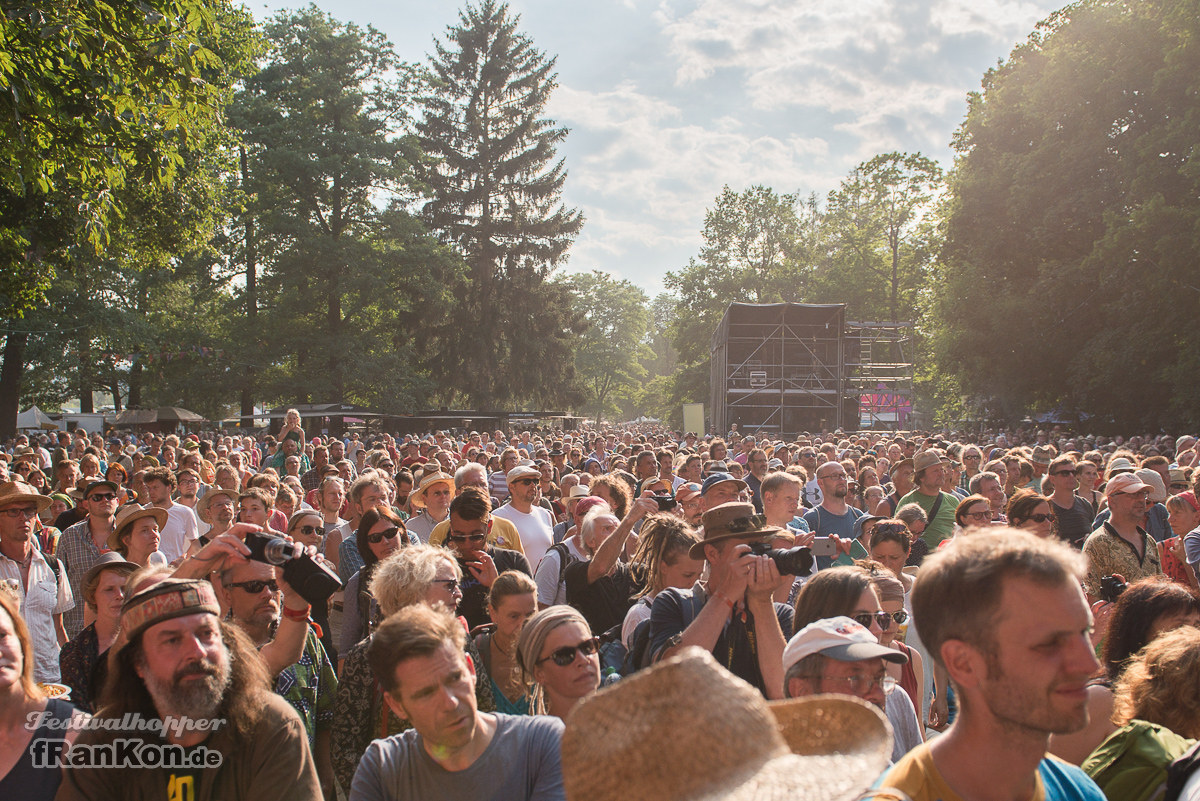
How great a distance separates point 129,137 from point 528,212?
3910cm

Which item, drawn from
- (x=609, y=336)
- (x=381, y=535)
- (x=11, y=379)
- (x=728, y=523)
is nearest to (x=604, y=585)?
(x=381, y=535)

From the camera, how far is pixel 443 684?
2.54 m

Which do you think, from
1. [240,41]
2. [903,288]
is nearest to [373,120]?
[240,41]

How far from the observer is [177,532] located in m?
7.00

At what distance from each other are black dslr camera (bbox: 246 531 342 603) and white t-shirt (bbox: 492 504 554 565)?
3.28 metres

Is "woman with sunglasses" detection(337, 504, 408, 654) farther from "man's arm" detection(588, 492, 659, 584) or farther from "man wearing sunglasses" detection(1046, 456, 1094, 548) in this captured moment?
"man wearing sunglasses" detection(1046, 456, 1094, 548)

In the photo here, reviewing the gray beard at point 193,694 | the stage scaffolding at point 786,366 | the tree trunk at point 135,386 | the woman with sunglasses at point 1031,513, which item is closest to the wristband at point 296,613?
the gray beard at point 193,694

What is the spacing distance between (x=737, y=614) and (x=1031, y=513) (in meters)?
3.47

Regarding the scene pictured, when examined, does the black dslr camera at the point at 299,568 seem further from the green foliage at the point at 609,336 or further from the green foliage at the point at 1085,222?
the green foliage at the point at 609,336

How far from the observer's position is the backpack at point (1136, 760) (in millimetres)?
2301

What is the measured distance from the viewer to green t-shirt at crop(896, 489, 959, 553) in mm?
6816

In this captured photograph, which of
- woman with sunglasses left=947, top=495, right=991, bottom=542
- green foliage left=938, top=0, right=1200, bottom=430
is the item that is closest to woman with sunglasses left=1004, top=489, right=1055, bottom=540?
woman with sunglasses left=947, top=495, right=991, bottom=542

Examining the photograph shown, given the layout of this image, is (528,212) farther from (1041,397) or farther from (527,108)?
(1041,397)

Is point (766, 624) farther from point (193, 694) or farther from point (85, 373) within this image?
point (85, 373)
